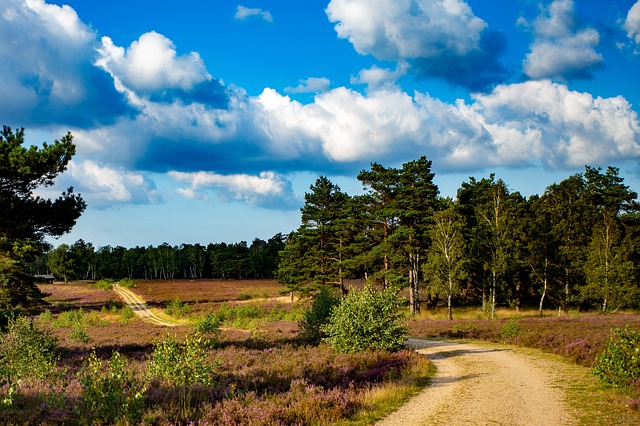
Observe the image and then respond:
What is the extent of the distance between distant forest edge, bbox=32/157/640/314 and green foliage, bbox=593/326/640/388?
82.8 feet

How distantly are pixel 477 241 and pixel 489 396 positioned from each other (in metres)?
32.2

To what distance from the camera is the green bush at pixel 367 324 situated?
63.4ft

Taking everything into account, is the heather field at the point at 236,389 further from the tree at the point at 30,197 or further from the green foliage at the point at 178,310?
the green foliage at the point at 178,310

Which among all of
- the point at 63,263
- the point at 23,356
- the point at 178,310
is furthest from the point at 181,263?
the point at 23,356

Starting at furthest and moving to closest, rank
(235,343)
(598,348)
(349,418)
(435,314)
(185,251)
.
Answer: (185,251) < (435,314) < (235,343) < (598,348) < (349,418)

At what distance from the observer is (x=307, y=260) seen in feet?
191

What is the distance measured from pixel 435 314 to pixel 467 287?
7767mm

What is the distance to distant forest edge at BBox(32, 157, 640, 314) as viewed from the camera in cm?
3988

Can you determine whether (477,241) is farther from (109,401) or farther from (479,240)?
(109,401)

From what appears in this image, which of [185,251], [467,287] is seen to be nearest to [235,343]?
[467,287]

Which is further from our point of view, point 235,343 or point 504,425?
point 235,343

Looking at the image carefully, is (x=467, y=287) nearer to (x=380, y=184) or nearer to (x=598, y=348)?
(x=380, y=184)

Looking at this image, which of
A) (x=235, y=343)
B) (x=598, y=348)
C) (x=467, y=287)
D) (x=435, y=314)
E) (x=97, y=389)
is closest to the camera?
(x=97, y=389)

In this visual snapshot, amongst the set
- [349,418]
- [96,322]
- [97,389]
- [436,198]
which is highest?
[436,198]
